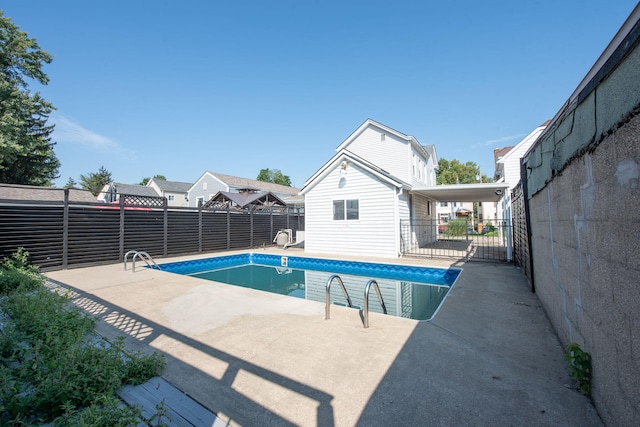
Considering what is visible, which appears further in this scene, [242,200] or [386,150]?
[242,200]

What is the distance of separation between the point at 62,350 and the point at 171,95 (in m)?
14.9

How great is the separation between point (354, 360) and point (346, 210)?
964 centimetres

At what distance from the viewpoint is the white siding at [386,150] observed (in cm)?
1492

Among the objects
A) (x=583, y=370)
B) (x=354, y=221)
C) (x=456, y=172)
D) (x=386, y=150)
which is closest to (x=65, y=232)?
(x=354, y=221)

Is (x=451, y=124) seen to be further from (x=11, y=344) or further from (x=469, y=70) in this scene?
(x=11, y=344)

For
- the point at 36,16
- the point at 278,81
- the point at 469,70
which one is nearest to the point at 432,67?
the point at 469,70

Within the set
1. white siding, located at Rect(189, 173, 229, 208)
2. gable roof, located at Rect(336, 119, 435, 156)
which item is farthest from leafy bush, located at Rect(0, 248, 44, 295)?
white siding, located at Rect(189, 173, 229, 208)

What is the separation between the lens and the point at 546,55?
916 cm

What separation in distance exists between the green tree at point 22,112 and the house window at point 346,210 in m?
20.0

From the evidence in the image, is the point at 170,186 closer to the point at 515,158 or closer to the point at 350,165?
the point at 350,165

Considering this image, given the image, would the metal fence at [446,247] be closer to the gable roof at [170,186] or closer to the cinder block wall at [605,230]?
the cinder block wall at [605,230]

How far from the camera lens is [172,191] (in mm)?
37875

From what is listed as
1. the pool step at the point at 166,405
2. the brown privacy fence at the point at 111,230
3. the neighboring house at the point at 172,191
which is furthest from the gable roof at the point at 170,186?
the pool step at the point at 166,405

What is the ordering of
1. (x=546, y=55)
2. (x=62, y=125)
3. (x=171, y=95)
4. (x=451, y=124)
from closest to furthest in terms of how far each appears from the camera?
(x=546, y=55), (x=171, y=95), (x=451, y=124), (x=62, y=125)
